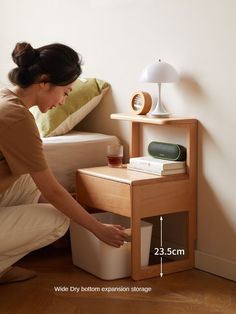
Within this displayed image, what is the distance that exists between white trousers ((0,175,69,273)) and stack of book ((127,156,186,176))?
450 millimetres

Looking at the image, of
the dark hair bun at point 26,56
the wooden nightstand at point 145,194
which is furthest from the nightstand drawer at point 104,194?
the dark hair bun at point 26,56

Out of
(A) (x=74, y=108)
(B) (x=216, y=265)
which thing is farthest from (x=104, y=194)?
(A) (x=74, y=108)

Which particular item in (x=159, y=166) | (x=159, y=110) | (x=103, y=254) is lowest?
(x=103, y=254)

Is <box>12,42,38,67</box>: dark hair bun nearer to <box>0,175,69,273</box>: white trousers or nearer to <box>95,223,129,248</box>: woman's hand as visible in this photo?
<box>0,175,69,273</box>: white trousers

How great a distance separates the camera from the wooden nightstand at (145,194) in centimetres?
256

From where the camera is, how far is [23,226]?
7.82 feet

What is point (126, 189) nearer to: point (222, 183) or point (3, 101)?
point (222, 183)

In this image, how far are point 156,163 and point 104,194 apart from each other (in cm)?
26

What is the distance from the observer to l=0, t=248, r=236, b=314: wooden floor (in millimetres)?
2248

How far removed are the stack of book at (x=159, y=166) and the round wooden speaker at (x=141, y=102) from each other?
245 mm

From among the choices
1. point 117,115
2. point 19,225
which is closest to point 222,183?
point 117,115

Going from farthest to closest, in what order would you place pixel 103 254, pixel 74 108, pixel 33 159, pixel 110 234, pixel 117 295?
pixel 74 108 → pixel 103 254 → pixel 117 295 → pixel 110 234 → pixel 33 159

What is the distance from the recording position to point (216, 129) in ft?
8.49

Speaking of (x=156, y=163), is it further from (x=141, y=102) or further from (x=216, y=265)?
(x=216, y=265)
